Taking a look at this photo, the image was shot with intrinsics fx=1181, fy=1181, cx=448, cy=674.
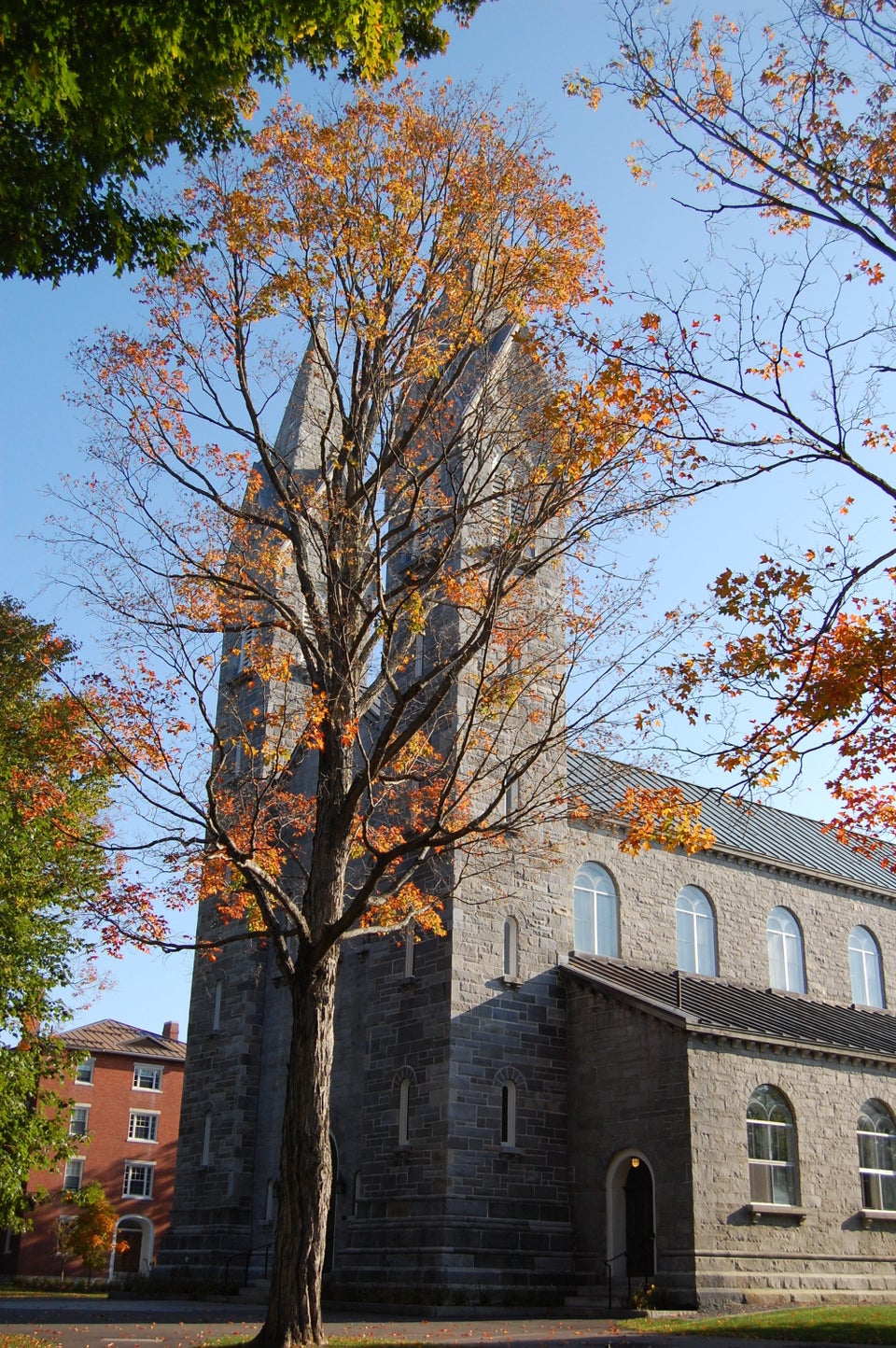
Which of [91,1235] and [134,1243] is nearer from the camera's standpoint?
[91,1235]

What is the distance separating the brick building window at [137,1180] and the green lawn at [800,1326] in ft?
124

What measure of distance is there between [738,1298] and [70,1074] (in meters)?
13.8

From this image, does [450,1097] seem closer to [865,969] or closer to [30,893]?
[30,893]

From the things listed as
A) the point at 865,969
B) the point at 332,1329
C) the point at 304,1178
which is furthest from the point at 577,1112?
the point at 865,969

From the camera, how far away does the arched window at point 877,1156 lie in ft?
74.2

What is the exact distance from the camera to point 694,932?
27109 mm

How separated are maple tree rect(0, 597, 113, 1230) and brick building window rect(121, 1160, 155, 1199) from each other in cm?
2859

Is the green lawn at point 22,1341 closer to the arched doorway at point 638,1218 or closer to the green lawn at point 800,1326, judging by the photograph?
the green lawn at point 800,1326

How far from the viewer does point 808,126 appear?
448 inches

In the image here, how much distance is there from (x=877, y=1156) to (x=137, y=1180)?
36.2 metres

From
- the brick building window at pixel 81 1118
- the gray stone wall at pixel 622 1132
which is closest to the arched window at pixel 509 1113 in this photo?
the gray stone wall at pixel 622 1132

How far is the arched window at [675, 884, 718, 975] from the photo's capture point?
26.7 metres

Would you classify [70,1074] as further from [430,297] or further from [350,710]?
[430,297]

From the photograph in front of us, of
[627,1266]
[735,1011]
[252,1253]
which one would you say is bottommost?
[252,1253]
